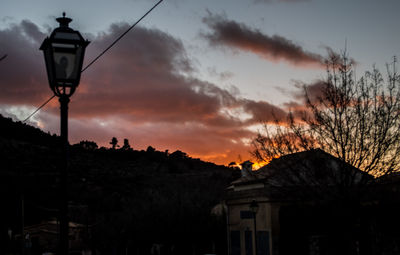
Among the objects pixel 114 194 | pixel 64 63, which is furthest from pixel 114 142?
pixel 64 63

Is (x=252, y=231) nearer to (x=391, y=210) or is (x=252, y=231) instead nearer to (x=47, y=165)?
(x=391, y=210)

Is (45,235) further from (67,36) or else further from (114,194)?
(67,36)

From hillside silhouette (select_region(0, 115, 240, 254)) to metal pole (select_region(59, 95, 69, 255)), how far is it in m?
25.5

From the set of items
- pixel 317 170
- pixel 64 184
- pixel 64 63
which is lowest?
pixel 64 184

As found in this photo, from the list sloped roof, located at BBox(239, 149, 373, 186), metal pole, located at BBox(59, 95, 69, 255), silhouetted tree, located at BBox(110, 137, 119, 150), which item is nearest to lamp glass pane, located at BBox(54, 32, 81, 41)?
metal pole, located at BBox(59, 95, 69, 255)

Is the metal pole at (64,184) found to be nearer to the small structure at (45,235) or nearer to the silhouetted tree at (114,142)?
the small structure at (45,235)

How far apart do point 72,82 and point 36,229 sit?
5679 cm

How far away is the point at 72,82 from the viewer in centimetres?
638

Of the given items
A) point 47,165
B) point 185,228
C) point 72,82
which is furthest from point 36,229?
point 72,82

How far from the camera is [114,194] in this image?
235ft

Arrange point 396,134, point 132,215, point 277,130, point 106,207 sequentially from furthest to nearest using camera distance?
point 106,207 → point 132,215 → point 277,130 → point 396,134

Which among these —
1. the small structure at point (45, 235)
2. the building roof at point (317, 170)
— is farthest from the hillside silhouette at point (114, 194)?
the building roof at point (317, 170)

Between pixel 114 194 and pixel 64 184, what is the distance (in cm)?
6692

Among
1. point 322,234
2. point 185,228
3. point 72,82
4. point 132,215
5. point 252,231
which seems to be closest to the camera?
point 72,82
